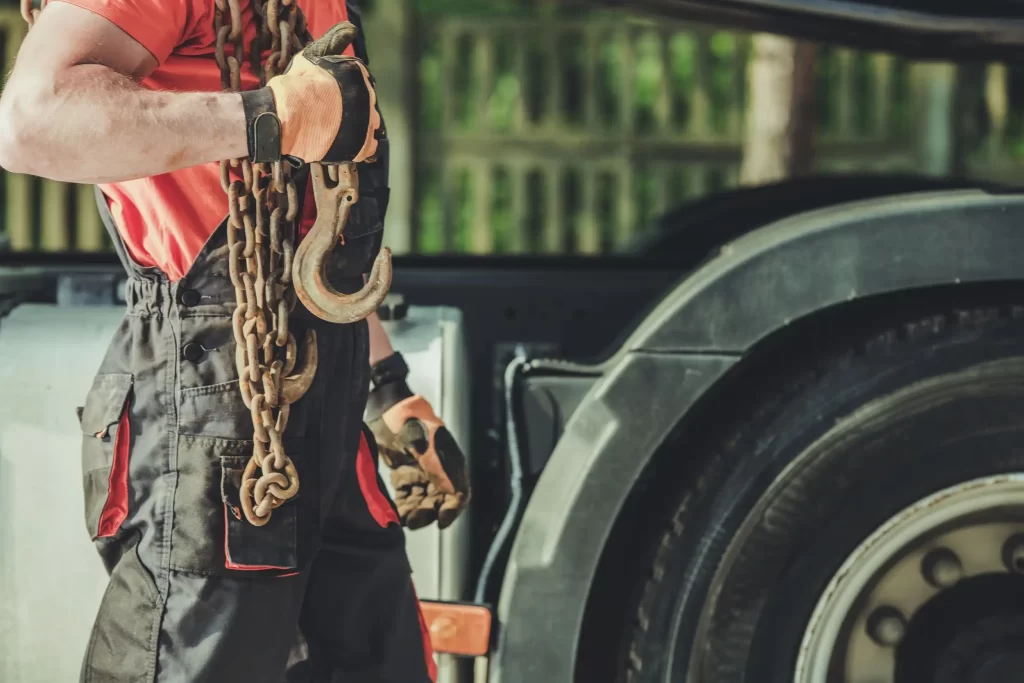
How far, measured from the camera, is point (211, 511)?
151 cm

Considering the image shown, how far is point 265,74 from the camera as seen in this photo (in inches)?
60.2

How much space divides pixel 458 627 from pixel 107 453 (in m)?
0.60

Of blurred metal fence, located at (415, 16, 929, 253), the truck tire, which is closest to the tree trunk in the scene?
blurred metal fence, located at (415, 16, 929, 253)

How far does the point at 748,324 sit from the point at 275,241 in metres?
0.70

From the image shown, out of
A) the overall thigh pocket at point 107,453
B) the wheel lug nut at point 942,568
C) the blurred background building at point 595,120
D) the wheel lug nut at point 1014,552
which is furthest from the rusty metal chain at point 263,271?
the blurred background building at point 595,120

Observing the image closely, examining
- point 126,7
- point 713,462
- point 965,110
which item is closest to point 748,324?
point 713,462

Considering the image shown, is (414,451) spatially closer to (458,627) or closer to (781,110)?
(458,627)

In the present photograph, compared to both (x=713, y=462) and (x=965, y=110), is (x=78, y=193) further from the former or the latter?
(x=965, y=110)

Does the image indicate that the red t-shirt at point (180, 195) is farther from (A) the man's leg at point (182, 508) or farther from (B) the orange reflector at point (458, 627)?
(B) the orange reflector at point (458, 627)

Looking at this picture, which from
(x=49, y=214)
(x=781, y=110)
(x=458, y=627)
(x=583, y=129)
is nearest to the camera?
(x=458, y=627)

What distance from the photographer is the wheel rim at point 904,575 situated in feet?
5.87

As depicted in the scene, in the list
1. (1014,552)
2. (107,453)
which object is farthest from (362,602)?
(1014,552)

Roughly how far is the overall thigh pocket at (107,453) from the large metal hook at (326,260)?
0.25m

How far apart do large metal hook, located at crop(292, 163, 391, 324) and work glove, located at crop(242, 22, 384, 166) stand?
6cm
